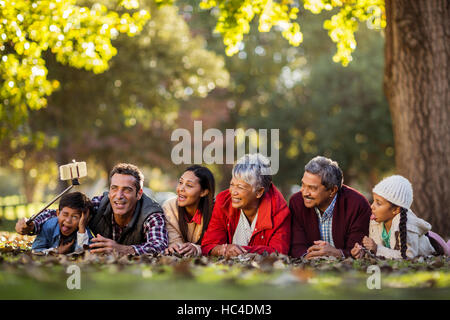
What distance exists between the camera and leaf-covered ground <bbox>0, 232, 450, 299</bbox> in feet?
12.6

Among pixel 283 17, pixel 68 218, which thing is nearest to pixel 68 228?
pixel 68 218

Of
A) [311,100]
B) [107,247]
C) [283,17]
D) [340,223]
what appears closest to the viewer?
[107,247]

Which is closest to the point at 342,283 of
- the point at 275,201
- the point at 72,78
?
the point at 275,201

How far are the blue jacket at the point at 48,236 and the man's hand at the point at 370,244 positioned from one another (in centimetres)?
328

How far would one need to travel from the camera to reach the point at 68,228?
691cm

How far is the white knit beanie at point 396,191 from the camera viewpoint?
6.41 metres

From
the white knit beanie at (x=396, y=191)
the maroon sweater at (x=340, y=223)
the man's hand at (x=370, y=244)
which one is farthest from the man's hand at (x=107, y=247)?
the white knit beanie at (x=396, y=191)

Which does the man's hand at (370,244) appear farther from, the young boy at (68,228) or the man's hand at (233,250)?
the young boy at (68,228)

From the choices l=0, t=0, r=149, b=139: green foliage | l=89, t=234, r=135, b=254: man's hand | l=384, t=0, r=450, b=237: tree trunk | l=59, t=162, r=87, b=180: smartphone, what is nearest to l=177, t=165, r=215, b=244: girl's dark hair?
l=89, t=234, r=135, b=254: man's hand

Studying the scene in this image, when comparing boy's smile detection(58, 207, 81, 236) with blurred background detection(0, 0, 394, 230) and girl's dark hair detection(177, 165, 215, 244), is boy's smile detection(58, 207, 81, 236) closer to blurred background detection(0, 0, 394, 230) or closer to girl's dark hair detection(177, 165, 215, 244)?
girl's dark hair detection(177, 165, 215, 244)

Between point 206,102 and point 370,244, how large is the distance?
88.7 ft

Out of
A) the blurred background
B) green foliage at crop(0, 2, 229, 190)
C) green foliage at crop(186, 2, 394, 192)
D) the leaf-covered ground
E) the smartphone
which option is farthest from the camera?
green foliage at crop(186, 2, 394, 192)

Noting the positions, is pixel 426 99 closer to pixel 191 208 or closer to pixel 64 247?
pixel 191 208
